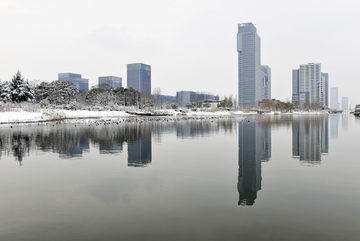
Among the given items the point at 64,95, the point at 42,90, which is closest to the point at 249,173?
the point at 42,90

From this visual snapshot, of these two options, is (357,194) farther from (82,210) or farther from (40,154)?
(40,154)

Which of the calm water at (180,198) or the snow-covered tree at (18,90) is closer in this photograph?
the calm water at (180,198)

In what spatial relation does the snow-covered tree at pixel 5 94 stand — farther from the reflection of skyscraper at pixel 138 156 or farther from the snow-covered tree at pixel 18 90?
the reflection of skyscraper at pixel 138 156

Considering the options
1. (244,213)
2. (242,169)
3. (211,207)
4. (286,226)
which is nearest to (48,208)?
(211,207)

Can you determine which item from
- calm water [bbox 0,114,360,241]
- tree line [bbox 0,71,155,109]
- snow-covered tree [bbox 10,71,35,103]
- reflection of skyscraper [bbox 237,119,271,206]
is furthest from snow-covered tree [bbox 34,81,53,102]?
reflection of skyscraper [bbox 237,119,271,206]

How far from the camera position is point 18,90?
69750 mm

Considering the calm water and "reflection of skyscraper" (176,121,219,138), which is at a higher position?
"reflection of skyscraper" (176,121,219,138)

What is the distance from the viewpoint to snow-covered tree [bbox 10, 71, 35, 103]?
69.4 m

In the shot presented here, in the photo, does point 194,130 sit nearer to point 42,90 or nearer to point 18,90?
point 18,90

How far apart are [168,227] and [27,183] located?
23.5 ft

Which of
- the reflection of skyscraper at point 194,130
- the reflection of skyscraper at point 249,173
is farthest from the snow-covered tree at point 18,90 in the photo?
the reflection of skyscraper at point 249,173

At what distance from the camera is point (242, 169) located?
1306cm

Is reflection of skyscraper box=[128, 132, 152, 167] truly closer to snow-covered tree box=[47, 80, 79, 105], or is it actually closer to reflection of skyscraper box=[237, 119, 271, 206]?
reflection of skyscraper box=[237, 119, 271, 206]

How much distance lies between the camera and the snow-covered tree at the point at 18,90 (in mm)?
69375
